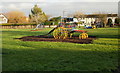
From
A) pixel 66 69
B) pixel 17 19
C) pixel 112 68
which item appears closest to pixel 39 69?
pixel 66 69

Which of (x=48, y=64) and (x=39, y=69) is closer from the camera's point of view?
(x=39, y=69)

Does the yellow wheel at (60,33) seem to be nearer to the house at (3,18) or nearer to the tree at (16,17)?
the house at (3,18)

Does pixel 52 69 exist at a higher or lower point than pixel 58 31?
lower

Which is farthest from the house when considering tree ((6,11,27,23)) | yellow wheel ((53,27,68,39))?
yellow wheel ((53,27,68,39))

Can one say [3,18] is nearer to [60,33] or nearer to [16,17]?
[16,17]

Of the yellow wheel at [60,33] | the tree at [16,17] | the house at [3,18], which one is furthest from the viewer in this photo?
the tree at [16,17]

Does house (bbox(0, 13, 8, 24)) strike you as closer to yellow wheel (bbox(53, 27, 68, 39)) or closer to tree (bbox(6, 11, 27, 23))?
tree (bbox(6, 11, 27, 23))

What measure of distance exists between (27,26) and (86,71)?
172 feet

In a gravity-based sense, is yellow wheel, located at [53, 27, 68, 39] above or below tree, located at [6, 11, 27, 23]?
below

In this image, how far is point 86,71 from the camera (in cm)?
580

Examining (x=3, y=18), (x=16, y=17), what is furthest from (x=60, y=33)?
(x=3, y=18)

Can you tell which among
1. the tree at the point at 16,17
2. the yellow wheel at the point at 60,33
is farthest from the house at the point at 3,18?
the yellow wheel at the point at 60,33

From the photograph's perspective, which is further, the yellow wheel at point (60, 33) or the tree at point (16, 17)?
the tree at point (16, 17)

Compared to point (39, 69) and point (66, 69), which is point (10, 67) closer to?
point (39, 69)
